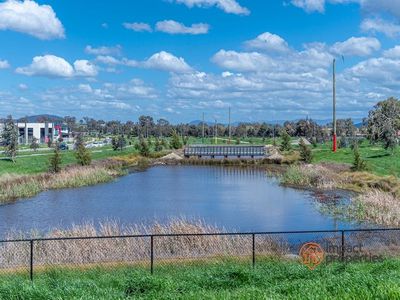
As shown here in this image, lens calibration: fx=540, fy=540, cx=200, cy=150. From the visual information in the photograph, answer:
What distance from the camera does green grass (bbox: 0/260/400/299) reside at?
946 centimetres

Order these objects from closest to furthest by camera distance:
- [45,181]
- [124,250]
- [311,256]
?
[311,256]
[124,250]
[45,181]

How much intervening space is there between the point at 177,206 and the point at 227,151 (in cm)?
5305

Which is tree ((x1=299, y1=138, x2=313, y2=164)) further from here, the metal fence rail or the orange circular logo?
the orange circular logo

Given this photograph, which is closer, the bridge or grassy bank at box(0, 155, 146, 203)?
grassy bank at box(0, 155, 146, 203)

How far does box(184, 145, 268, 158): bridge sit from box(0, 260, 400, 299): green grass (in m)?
69.3

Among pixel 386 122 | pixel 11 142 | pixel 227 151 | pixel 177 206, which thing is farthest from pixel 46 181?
pixel 227 151

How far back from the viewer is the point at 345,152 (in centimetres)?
6781

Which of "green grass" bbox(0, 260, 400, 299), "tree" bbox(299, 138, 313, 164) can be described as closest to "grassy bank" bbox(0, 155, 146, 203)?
"tree" bbox(299, 138, 313, 164)

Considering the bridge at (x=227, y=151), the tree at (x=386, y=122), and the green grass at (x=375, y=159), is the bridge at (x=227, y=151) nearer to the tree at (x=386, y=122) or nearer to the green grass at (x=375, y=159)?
the green grass at (x=375, y=159)

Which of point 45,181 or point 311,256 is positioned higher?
point 311,256

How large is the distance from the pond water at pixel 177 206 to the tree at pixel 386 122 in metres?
14.6

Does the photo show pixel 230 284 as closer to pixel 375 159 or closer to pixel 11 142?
pixel 375 159

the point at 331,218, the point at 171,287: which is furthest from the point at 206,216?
the point at 171,287

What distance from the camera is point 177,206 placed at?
35.9m
